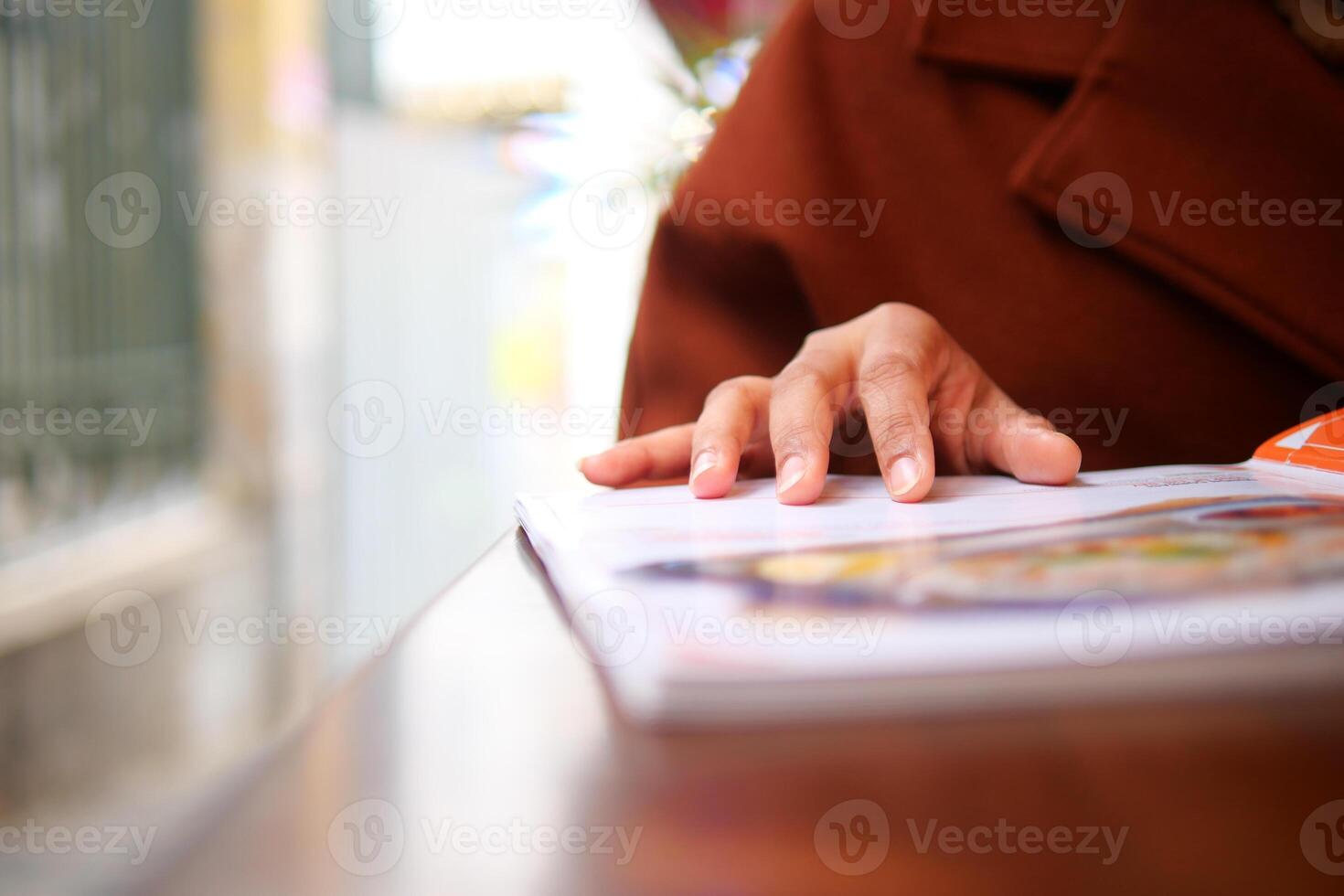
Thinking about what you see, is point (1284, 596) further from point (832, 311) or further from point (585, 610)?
point (832, 311)

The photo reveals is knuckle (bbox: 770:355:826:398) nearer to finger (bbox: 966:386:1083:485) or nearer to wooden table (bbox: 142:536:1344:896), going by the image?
finger (bbox: 966:386:1083:485)

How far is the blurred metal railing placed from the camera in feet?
5.41

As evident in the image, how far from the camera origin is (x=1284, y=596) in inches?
8.8

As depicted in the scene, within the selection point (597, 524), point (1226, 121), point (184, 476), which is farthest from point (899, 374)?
point (184, 476)

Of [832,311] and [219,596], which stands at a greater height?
[832,311]

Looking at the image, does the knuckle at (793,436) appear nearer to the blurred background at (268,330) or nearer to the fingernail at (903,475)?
the fingernail at (903,475)

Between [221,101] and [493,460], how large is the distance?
100 cm

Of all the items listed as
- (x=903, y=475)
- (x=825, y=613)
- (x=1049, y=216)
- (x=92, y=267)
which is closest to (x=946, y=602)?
(x=825, y=613)

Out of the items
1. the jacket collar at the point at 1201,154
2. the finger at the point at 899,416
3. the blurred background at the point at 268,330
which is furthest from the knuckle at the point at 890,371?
the blurred background at the point at 268,330

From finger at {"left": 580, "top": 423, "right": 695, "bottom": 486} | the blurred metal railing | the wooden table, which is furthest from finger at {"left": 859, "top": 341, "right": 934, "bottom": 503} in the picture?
the blurred metal railing

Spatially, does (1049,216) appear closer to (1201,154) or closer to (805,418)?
(1201,154)

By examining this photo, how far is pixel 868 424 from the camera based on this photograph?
477mm

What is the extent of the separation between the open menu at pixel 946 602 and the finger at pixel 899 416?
2cm

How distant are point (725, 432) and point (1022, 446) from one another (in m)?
0.14
